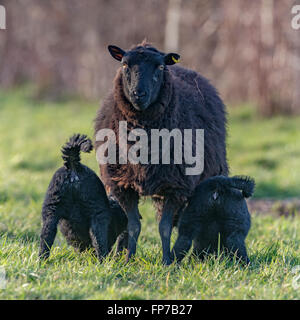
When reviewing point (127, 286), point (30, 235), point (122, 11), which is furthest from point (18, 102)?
point (127, 286)

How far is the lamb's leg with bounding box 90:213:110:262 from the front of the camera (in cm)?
469

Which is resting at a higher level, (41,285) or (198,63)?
(198,63)

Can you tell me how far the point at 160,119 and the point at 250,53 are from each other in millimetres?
10833

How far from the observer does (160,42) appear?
17312 mm

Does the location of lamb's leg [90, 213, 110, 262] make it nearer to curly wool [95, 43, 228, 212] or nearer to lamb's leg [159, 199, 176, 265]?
curly wool [95, 43, 228, 212]

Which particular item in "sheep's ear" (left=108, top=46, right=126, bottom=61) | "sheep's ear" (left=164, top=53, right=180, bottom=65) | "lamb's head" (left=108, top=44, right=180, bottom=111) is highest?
"sheep's ear" (left=108, top=46, right=126, bottom=61)

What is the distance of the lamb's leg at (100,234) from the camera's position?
15.4 ft

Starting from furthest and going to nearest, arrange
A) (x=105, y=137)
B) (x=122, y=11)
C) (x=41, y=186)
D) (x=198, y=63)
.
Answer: (x=122, y=11)
(x=198, y=63)
(x=41, y=186)
(x=105, y=137)

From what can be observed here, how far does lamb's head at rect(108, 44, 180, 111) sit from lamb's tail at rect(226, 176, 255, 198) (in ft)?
3.28

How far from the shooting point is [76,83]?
18.2 metres

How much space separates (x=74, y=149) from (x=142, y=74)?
0.87 metres

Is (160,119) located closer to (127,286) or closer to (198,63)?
(127,286)

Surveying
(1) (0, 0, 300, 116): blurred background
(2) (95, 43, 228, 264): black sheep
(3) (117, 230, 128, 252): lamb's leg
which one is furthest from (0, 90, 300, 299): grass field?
(1) (0, 0, 300, 116): blurred background

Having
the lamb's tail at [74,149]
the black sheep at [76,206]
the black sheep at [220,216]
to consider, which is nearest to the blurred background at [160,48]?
the black sheep at [220,216]
